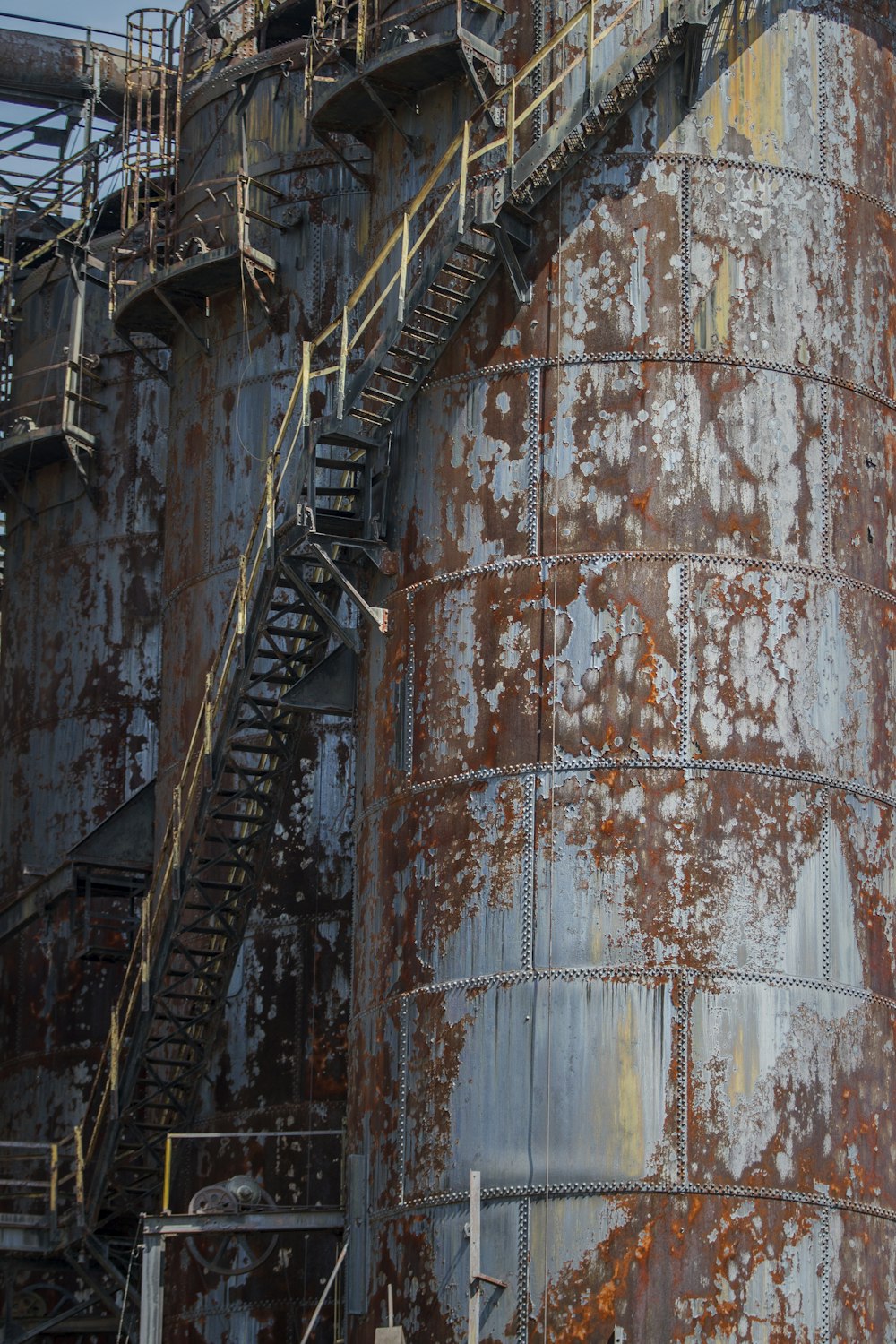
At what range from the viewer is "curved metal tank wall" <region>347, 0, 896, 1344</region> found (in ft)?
68.8

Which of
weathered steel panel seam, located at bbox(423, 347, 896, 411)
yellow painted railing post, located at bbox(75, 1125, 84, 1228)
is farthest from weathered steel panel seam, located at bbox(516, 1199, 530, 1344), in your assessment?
yellow painted railing post, located at bbox(75, 1125, 84, 1228)

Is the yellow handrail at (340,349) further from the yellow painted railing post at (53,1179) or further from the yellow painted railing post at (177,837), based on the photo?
the yellow painted railing post at (53,1179)

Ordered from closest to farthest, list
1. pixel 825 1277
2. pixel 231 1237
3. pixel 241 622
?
pixel 825 1277 → pixel 241 622 → pixel 231 1237

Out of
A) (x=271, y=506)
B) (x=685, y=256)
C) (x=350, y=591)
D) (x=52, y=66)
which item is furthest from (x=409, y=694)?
(x=52, y=66)

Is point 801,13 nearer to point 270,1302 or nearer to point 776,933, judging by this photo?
point 776,933

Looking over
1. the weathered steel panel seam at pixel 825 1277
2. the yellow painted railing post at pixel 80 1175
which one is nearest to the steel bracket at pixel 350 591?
the weathered steel panel seam at pixel 825 1277

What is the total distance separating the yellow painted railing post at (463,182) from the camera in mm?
23212

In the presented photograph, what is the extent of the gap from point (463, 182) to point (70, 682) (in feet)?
40.0

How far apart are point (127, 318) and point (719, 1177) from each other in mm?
15122

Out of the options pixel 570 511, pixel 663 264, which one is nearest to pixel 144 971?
pixel 570 511

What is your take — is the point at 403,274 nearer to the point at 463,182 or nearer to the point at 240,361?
the point at 463,182

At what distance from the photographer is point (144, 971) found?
26.5 meters

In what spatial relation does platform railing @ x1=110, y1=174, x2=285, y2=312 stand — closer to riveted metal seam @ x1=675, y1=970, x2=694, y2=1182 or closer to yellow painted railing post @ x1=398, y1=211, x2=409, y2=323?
yellow painted railing post @ x1=398, y1=211, x2=409, y2=323

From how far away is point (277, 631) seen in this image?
2523cm
